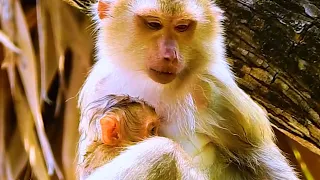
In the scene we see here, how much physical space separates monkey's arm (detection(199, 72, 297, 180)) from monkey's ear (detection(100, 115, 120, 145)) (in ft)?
0.85

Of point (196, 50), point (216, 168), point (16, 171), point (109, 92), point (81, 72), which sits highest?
point (196, 50)

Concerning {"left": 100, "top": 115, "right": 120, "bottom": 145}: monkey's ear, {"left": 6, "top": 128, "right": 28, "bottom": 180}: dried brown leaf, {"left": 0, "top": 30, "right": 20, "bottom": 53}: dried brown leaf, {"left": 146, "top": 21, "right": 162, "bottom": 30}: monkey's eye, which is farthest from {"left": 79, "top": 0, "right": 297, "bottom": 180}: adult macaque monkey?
{"left": 6, "top": 128, "right": 28, "bottom": 180}: dried brown leaf

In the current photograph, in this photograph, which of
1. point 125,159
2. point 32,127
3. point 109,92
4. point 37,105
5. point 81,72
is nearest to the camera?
point 125,159

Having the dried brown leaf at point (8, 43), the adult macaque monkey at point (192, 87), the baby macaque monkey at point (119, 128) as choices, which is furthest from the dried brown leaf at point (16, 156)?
the baby macaque monkey at point (119, 128)

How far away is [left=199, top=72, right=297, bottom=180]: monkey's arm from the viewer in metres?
2.03

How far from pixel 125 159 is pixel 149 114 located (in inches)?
6.6

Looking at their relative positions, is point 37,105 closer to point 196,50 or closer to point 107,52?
point 107,52

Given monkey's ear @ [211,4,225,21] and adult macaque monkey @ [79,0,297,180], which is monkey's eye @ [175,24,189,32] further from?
monkey's ear @ [211,4,225,21]

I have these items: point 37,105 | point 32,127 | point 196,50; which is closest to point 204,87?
point 196,50

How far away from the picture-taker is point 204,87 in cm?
202

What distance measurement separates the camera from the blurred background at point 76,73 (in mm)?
2066

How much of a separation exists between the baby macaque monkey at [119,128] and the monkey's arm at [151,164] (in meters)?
0.05

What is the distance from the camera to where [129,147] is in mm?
1872

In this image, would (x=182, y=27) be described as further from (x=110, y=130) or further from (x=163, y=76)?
(x=110, y=130)
